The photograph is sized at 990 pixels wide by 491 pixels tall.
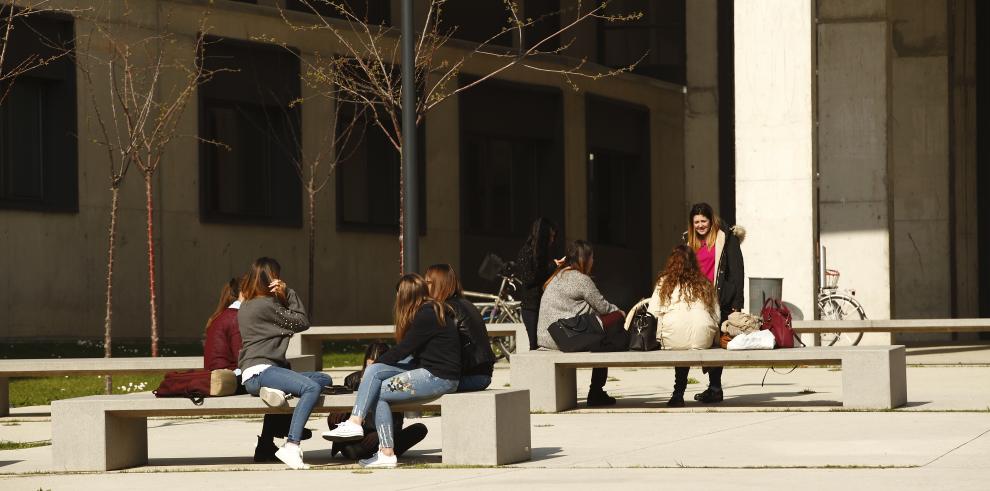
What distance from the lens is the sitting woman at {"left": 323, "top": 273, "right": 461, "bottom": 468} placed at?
1071 cm

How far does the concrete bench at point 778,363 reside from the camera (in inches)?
539

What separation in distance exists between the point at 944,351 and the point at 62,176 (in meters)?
13.3

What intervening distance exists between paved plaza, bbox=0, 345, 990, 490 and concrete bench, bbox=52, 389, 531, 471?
0.14m

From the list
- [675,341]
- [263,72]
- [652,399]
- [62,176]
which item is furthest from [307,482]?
[263,72]

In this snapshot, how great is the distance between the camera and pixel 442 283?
36.7 ft

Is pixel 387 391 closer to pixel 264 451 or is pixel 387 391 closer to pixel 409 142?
pixel 264 451

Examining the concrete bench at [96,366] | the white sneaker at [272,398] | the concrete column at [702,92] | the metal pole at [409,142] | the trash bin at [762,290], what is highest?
the concrete column at [702,92]

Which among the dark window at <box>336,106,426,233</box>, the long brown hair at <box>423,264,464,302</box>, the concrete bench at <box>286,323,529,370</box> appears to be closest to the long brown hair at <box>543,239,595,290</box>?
the long brown hair at <box>423,264,464,302</box>

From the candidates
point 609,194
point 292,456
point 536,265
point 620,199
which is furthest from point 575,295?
point 620,199

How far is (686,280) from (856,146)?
9140mm

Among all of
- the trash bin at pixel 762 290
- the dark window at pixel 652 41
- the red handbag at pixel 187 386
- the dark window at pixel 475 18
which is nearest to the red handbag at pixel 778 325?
the red handbag at pixel 187 386

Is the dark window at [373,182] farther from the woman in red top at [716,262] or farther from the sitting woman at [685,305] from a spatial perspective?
the sitting woman at [685,305]

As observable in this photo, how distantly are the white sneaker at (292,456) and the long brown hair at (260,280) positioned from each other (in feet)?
3.34

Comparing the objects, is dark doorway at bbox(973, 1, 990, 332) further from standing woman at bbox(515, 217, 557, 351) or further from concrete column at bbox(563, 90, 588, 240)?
standing woman at bbox(515, 217, 557, 351)
